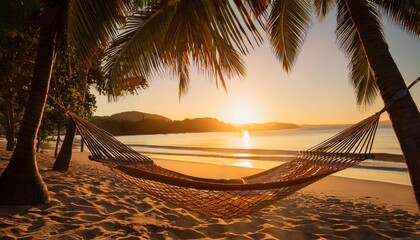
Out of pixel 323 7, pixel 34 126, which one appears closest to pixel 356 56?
pixel 323 7

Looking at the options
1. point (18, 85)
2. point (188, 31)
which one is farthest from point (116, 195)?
point (18, 85)

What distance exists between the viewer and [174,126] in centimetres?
7175

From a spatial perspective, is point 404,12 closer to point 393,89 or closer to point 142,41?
point 393,89

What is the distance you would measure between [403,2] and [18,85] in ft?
27.1

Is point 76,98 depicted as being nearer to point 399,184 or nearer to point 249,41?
point 249,41

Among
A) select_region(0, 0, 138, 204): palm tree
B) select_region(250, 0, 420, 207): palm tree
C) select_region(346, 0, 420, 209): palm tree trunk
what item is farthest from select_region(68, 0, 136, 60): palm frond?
select_region(346, 0, 420, 209): palm tree trunk

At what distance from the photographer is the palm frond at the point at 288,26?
162 inches

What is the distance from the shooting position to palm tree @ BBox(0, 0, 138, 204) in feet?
10.1

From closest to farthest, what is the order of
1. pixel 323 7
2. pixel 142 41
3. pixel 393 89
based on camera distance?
pixel 393 89, pixel 142 41, pixel 323 7

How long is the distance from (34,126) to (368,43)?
3.10 m

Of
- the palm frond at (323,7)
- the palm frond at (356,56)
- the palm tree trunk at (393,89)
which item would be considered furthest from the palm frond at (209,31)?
the palm frond at (323,7)

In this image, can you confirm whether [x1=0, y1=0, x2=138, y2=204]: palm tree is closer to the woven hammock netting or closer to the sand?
the sand

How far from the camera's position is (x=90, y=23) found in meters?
3.06

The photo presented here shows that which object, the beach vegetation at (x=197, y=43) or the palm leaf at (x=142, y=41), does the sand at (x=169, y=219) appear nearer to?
the beach vegetation at (x=197, y=43)
